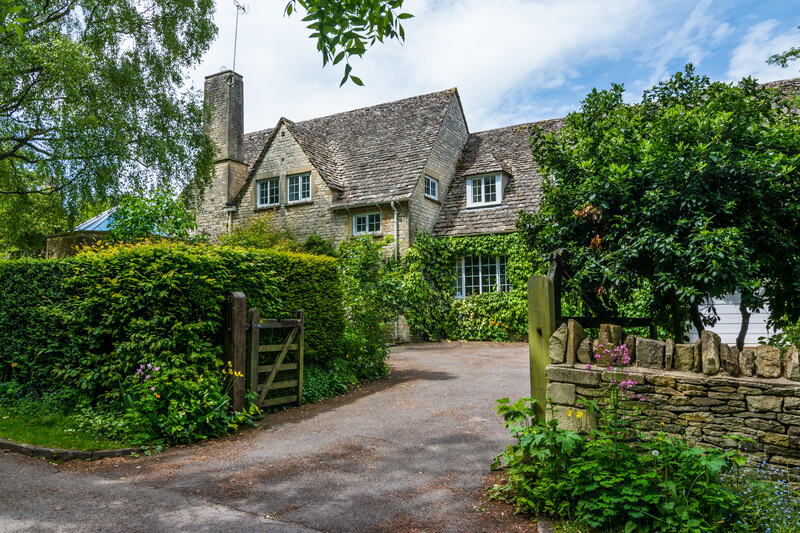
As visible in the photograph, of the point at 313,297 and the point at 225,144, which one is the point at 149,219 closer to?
the point at 313,297

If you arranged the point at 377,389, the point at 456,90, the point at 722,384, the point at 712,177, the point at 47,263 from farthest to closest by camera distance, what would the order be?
the point at 456,90, the point at 377,389, the point at 47,263, the point at 712,177, the point at 722,384

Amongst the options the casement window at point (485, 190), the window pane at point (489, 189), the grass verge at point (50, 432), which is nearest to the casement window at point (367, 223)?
the casement window at point (485, 190)

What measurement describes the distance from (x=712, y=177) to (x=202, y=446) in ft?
22.8

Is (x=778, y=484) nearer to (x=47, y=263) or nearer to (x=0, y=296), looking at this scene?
(x=47, y=263)

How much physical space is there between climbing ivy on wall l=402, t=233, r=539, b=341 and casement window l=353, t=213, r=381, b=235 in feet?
5.97

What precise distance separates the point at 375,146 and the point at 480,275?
741cm

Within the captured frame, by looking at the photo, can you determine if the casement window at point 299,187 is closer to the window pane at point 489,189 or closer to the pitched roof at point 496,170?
the pitched roof at point 496,170

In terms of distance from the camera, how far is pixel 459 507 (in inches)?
195

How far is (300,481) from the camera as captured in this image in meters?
5.77

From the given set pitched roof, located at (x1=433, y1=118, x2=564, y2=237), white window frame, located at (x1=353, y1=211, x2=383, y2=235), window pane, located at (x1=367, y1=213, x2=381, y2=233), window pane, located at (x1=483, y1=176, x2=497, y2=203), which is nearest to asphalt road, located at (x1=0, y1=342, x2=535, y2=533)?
pitched roof, located at (x1=433, y1=118, x2=564, y2=237)

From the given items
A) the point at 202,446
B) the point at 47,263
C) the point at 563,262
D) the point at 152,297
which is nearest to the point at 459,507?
the point at 563,262

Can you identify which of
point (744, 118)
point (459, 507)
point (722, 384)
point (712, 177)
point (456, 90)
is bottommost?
point (459, 507)

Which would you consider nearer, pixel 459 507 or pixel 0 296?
pixel 459 507

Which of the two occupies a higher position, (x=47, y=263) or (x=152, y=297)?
(x=47, y=263)
